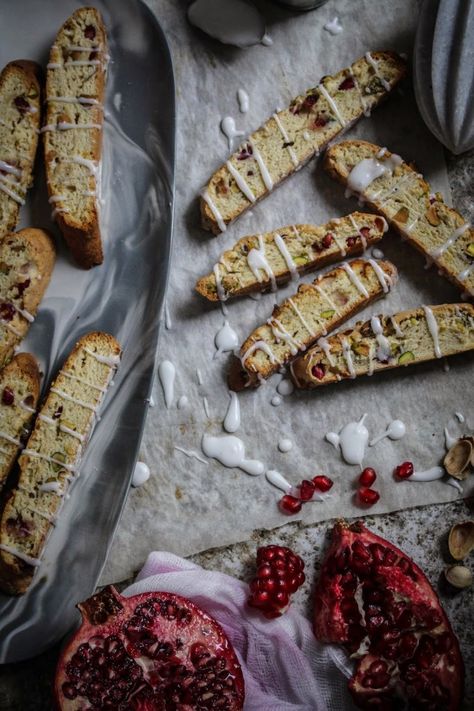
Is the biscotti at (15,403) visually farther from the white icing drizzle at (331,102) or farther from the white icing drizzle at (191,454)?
the white icing drizzle at (331,102)

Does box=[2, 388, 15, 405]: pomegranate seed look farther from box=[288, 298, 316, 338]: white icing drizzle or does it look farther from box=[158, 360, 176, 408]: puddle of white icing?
box=[288, 298, 316, 338]: white icing drizzle

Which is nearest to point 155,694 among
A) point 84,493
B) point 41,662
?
point 41,662

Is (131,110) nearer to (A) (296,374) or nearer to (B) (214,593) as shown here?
(A) (296,374)

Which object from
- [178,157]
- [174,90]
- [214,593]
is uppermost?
[174,90]

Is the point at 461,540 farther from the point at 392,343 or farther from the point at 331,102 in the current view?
the point at 331,102

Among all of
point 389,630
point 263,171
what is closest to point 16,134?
point 263,171
